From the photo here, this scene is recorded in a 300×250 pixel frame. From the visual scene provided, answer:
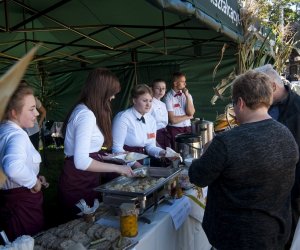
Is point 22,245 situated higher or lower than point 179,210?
higher

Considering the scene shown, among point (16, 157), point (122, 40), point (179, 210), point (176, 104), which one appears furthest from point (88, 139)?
point (122, 40)

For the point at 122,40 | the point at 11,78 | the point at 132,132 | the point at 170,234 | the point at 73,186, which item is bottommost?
the point at 170,234

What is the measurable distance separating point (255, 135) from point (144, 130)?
1.46 m

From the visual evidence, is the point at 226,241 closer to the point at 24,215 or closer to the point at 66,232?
the point at 66,232

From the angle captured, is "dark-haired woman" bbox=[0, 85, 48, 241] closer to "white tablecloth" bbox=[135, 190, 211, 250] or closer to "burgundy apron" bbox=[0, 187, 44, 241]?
"burgundy apron" bbox=[0, 187, 44, 241]

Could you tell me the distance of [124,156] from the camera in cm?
224

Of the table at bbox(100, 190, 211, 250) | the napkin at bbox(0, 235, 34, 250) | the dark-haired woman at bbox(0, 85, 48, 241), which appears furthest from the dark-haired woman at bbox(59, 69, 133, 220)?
the napkin at bbox(0, 235, 34, 250)

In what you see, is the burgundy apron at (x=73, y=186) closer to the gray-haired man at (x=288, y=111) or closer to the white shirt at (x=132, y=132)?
the white shirt at (x=132, y=132)

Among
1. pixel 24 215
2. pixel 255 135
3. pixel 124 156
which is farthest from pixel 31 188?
pixel 255 135

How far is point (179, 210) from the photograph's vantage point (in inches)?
75.7

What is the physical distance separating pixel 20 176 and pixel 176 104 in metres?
2.88

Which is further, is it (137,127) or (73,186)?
(137,127)

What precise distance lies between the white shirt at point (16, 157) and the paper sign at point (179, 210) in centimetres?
73

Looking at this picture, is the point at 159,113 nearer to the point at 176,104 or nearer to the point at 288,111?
the point at 176,104
